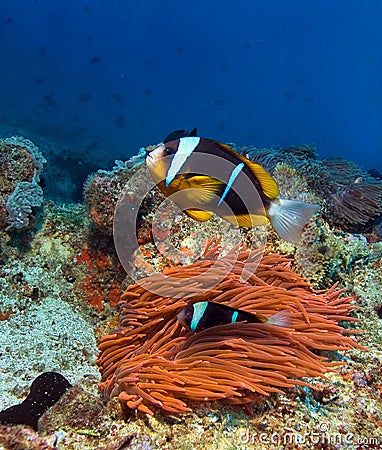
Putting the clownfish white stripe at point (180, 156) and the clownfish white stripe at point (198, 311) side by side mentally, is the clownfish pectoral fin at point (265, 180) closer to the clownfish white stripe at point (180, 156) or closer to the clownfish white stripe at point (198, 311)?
the clownfish white stripe at point (180, 156)

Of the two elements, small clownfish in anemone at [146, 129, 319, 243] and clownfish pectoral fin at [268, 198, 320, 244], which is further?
clownfish pectoral fin at [268, 198, 320, 244]

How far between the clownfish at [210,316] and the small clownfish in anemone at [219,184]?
0.48 m

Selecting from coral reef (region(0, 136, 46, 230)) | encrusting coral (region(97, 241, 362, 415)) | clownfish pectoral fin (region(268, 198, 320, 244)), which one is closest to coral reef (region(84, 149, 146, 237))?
coral reef (region(0, 136, 46, 230))

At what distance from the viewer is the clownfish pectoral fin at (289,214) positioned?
209 cm

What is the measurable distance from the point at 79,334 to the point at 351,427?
204 cm

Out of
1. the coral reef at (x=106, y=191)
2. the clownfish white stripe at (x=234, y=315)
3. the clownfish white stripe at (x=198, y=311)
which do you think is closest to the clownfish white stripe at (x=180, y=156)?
the clownfish white stripe at (x=198, y=311)

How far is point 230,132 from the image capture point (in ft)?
227

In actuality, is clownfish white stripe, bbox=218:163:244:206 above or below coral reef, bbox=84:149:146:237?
below

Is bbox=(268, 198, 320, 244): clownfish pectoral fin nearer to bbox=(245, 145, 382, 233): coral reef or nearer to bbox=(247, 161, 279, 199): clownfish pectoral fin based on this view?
bbox=(247, 161, 279, 199): clownfish pectoral fin

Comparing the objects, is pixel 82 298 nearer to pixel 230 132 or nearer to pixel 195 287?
pixel 195 287

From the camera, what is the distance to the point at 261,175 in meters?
2.03

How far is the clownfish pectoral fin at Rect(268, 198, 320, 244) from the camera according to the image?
2.09 m

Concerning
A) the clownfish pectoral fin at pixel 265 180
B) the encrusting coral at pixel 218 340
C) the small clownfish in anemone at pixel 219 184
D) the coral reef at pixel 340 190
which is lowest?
the encrusting coral at pixel 218 340

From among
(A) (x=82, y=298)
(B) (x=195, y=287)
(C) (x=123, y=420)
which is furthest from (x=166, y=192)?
(A) (x=82, y=298)
